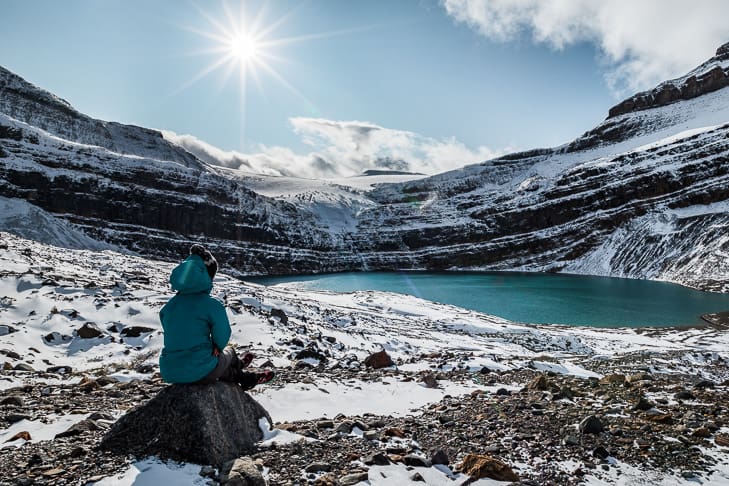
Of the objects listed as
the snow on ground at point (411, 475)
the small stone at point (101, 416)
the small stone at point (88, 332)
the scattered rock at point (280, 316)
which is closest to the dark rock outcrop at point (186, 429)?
the small stone at point (101, 416)

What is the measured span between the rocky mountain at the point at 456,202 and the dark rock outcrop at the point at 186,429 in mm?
85030

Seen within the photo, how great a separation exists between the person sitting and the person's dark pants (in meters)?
A: 0.02

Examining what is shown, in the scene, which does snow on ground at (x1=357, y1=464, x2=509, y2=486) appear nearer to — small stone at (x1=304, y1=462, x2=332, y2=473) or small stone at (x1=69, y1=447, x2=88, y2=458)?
small stone at (x1=304, y1=462, x2=332, y2=473)

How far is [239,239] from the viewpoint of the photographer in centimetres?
11762

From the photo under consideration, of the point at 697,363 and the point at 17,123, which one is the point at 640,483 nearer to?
the point at 697,363

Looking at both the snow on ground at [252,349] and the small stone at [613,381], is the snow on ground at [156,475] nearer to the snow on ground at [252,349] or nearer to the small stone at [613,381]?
the snow on ground at [252,349]

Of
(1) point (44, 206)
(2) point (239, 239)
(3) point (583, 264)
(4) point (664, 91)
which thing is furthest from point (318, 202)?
(4) point (664, 91)

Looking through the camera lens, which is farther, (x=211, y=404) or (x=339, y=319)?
(x=339, y=319)

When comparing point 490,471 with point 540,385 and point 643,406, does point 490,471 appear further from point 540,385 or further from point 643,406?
point 540,385

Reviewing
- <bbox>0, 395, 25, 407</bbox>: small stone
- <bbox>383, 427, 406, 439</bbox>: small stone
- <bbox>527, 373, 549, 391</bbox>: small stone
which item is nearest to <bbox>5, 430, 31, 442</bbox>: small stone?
<bbox>0, 395, 25, 407</bbox>: small stone

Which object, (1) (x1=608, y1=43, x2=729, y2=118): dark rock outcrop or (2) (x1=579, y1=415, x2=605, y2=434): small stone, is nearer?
(2) (x1=579, y1=415, x2=605, y2=434): small stone

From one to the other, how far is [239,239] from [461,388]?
117 m

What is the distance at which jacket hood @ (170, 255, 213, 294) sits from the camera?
488cm

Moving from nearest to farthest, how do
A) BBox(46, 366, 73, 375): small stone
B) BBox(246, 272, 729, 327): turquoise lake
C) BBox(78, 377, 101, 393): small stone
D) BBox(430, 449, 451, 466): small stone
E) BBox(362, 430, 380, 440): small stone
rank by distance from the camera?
BBox(430, 449, 451, 466): small stone < BBox(362, 430, 380, 440): small stone < BBox(78, 377, 101, 393): small stone < BBox(46, 366, 73, 375): small stone < BBox(246, 272, 729, 327): turquoise lake
